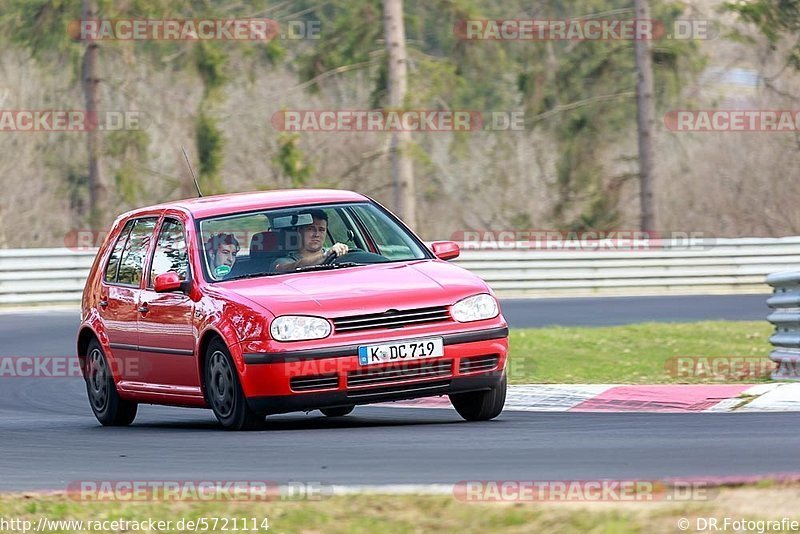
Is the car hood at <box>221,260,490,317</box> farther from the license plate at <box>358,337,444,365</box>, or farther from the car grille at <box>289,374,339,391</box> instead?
the car grille at <box>289,374,339,391</box>

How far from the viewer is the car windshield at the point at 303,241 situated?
9969 mm

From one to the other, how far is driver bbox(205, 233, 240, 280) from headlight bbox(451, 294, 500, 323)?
1.61 metres

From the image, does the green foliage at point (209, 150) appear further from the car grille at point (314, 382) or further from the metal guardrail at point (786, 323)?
the car grille at point (314, 382)

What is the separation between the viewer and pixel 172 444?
885cm

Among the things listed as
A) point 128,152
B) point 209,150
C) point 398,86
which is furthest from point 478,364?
point 128,152

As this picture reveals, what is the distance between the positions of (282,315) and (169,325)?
54.3 inches

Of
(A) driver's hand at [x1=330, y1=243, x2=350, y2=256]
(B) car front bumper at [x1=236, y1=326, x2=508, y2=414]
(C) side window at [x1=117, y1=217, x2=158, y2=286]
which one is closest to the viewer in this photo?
(B) car front bumper at [x1=236, y1=326, x2=508, y2=414]

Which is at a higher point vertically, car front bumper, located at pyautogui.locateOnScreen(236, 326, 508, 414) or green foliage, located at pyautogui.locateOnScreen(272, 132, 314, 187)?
green foliage, located at pyautogui.locateOnScreen(272, 132, 314, 187)

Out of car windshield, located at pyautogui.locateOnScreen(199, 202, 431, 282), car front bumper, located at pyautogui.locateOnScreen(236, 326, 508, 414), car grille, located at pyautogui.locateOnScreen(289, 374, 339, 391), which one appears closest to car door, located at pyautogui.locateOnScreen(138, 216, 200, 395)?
car windshield, located at pyautogui.locateOnScreen(199, 202, 431, 282)

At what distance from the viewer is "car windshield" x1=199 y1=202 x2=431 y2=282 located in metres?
9.97

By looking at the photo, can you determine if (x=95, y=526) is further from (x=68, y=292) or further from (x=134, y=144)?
(x=134, y=144)

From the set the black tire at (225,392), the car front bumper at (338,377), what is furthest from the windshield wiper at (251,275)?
the car front bumper at (338,377)

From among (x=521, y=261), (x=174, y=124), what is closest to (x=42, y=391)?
(x=521, y=261)

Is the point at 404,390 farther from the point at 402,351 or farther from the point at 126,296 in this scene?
the point at 126,296
